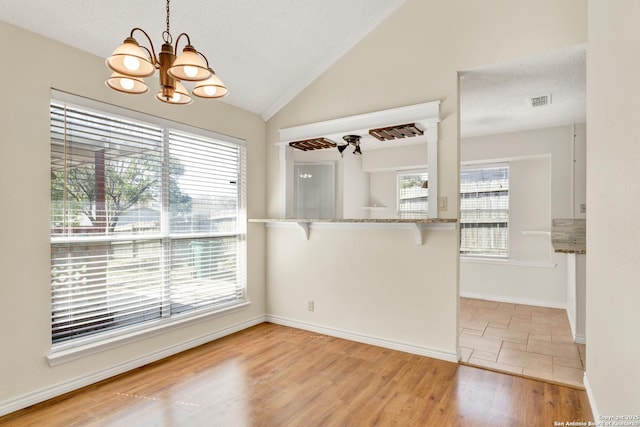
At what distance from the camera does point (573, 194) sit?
15.4 ft

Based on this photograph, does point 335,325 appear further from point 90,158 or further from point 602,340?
point 90,158

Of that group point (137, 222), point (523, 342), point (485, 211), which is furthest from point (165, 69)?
point (485, 211)

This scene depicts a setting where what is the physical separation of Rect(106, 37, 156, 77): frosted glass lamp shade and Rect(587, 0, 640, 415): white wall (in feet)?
6.84

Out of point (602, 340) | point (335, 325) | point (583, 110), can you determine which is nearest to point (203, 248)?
point (335, 325)

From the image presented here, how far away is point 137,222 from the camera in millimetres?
3016

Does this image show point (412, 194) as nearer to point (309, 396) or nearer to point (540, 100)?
point (540, 100)

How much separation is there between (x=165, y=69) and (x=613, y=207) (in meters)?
2.37

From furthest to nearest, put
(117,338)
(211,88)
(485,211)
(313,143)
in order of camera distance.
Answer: (485,211) < (313,143) < (117,338) < (211,88)

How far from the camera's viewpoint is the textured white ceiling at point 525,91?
2865mm

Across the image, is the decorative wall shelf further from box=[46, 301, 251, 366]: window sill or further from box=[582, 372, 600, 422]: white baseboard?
box=[582, 372, 600, 422]: white baseboard

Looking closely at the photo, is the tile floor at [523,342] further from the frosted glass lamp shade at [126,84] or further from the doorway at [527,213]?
the frosted glass lamp shade at [126,84]

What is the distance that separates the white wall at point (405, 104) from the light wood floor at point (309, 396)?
1.53 feet

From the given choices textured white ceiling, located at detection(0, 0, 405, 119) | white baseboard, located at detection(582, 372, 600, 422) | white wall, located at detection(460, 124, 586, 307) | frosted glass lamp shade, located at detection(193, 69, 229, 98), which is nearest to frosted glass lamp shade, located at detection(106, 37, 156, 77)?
frosted glass lamp shade, located at detection(193, 69, 229, 98)

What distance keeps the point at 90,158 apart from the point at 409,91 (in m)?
2.78
